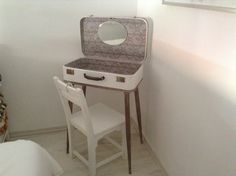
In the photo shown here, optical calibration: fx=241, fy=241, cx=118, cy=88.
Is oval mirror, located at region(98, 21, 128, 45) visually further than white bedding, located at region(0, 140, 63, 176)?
Yes

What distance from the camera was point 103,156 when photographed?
198 centimetres

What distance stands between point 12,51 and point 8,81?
0.26m

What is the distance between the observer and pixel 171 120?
162 cm

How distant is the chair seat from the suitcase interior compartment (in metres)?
0.32

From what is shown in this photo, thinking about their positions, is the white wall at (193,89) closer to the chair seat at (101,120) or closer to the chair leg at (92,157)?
the chair seat at (101,120)

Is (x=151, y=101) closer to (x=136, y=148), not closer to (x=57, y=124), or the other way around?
(x=136, y=148)

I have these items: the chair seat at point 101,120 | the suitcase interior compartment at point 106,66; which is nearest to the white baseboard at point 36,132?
the chair seat at point 101,120

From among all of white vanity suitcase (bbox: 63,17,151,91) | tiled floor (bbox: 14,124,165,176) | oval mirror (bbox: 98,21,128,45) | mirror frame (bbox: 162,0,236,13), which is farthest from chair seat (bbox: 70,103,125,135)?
mirror frame (bbox: 162,0,236,13)

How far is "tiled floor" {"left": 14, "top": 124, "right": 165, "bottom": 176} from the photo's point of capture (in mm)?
1813

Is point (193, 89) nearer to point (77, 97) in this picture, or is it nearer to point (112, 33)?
point (77, 97)

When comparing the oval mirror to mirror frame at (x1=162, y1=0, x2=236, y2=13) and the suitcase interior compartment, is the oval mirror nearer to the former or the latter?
the suitcase interior compartment

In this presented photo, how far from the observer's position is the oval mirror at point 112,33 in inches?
73.2

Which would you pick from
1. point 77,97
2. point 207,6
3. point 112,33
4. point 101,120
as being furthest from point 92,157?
point 207,6

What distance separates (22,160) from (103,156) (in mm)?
1011
